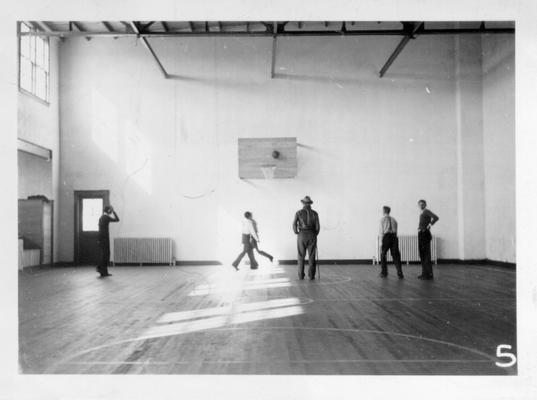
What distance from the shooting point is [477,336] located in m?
4.68

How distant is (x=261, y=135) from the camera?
13.6m

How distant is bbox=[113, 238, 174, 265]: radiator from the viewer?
1348 centimetres

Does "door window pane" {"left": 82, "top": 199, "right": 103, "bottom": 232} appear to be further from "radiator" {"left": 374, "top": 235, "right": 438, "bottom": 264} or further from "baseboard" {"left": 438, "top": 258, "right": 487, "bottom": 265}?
"baseboard" {"left": 438, "top": 258, "right": 487, "bottom": 265}

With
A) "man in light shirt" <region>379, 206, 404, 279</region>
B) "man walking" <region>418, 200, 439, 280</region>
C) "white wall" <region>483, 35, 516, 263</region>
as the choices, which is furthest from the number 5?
"white wall" <region>483, 35, 516, 263</region>

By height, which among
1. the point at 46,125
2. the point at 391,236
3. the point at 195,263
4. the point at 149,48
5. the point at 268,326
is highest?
the point at 149,48

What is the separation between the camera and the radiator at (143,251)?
44.2ft

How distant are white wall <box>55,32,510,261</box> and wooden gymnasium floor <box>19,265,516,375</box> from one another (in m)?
4.14

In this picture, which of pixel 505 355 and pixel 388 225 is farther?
pixel 388 225

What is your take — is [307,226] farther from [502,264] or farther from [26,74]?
[26,74]

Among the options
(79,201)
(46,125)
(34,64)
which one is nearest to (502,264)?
(79,201)

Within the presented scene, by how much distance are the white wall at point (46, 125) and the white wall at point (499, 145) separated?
10.2 m

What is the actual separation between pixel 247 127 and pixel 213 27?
8.07ft

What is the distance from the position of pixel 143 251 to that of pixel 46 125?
3.64m

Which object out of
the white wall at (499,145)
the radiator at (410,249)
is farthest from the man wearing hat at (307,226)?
the white wall at (499,145)
